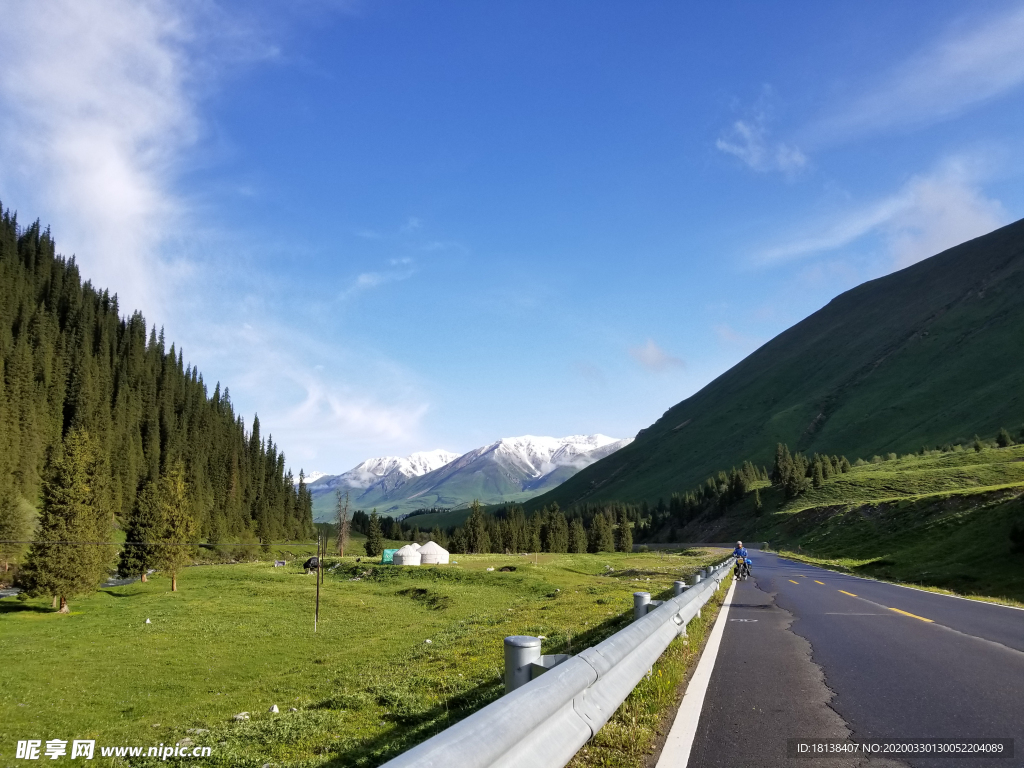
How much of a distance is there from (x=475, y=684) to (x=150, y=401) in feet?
541

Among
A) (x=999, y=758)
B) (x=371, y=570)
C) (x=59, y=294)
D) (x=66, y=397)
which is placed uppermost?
(x=59, y=294)

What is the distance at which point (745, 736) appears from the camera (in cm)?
584

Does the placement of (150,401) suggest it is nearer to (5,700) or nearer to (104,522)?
(104,522)

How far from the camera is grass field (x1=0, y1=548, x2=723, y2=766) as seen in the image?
7.95m

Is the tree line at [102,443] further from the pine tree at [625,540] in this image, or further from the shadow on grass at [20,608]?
the pine tree at [625,540]

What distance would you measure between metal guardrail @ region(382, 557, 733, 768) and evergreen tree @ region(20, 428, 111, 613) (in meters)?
53.2

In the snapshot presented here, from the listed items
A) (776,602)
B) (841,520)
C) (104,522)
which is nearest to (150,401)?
(104,522)

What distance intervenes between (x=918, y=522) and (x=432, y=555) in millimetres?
59243

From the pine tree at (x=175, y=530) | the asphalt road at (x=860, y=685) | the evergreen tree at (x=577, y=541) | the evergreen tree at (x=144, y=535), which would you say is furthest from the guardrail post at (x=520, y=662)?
the evergreen tree at (x=577, y=541)

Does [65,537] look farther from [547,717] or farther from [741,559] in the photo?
[547,717]

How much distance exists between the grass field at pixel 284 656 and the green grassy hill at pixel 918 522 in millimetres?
21878

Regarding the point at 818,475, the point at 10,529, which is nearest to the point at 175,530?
the point at 10,529

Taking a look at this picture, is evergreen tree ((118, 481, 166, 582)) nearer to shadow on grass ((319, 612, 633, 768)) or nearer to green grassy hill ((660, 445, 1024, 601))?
shadow on grass ((319, 612, 633, 768))

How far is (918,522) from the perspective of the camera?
5703 cm
